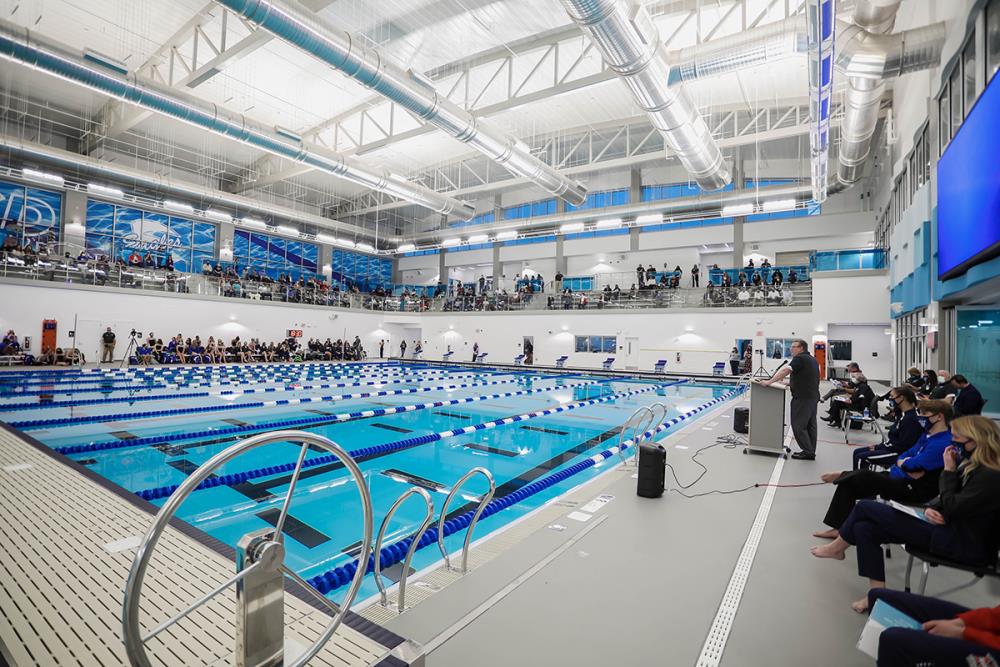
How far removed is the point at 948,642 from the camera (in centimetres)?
159

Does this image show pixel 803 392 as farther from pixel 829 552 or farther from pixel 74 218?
pixel 74 218

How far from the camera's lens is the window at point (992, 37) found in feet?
18.3

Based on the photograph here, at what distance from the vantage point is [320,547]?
13.5 feet

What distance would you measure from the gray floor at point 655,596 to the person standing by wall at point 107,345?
20618 mm

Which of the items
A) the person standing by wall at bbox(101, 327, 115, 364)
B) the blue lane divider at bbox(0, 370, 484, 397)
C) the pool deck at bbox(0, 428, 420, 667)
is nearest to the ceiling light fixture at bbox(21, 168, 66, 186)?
the person standing by wall at bbox(101, 327, 115, 364)

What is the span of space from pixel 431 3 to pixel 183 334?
17.1 m

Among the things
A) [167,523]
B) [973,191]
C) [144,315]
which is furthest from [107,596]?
[144,315]

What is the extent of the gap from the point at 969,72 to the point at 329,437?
11043mm

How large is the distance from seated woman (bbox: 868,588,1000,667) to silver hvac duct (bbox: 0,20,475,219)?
510 inches

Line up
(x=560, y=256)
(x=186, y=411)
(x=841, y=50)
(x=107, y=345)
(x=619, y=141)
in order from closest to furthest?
(x=841, y=50)
(x=186, y=411)
(x=107, y=345)
(x=619, y=141)
(x=560, y=256)

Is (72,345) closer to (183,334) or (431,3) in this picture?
(183,334)

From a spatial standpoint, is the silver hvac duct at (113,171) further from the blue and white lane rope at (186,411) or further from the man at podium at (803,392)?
the man at podium at (803,392)

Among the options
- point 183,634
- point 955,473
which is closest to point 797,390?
point 955,473

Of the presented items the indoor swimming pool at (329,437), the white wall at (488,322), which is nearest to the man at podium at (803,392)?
the indoor swimming pool at (329,437)
